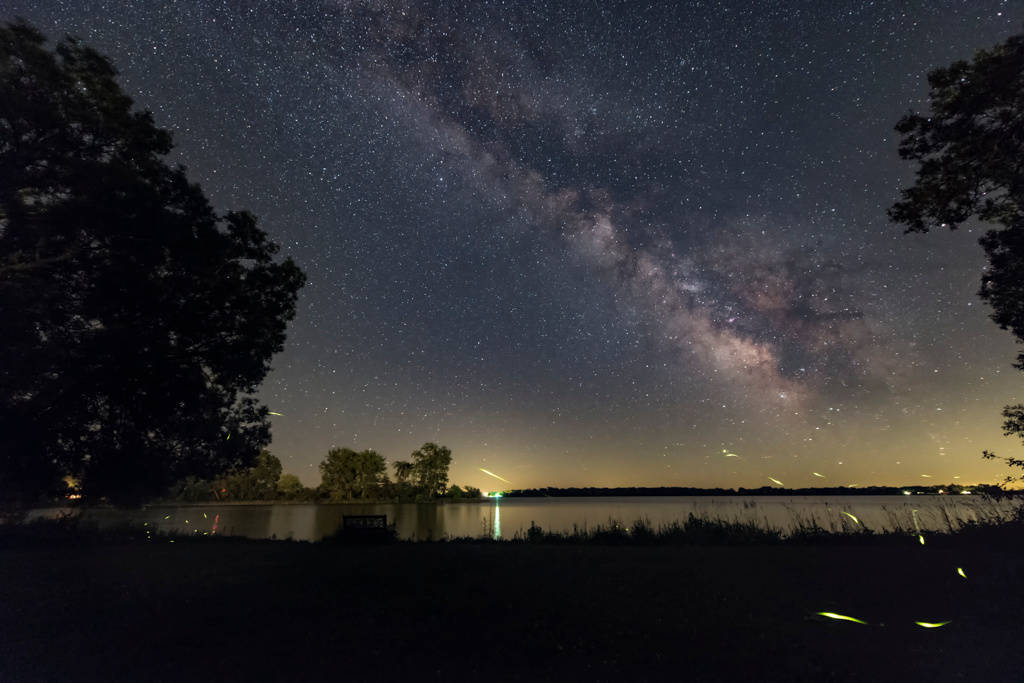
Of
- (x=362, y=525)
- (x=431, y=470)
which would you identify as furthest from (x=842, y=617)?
(x=431, y=470)

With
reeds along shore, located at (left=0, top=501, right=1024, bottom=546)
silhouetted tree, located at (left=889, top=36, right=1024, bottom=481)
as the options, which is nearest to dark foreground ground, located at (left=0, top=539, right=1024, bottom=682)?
reeds along shore, located at (left=0, top=501, right=1024, bottom=546)

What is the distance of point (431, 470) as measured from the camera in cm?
11000

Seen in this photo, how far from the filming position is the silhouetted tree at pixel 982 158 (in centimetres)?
1258

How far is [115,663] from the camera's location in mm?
6355

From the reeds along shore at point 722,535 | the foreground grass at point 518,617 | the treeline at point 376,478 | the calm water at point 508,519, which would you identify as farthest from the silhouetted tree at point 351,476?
the foreground grass at point 518,617

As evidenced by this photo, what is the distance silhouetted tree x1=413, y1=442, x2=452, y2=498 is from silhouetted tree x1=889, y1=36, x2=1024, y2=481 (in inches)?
4074

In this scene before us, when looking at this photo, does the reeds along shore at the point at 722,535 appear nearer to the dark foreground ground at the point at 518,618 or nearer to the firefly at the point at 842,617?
the dark foreground ground at the point at 518,618

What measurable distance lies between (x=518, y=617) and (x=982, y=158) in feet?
55.7

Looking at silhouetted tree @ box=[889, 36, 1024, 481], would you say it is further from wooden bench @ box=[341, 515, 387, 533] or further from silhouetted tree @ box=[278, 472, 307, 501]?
silhouetted tree @ box=[278, 472, 307, 501]

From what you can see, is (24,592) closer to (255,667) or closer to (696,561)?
(255,667)

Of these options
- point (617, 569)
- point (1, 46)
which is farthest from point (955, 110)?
point (1, 46)

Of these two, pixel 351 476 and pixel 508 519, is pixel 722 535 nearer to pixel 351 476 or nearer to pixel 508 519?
pixel 508 519

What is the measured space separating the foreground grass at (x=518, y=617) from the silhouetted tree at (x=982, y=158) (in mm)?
8784

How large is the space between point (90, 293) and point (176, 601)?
13.0 metres
